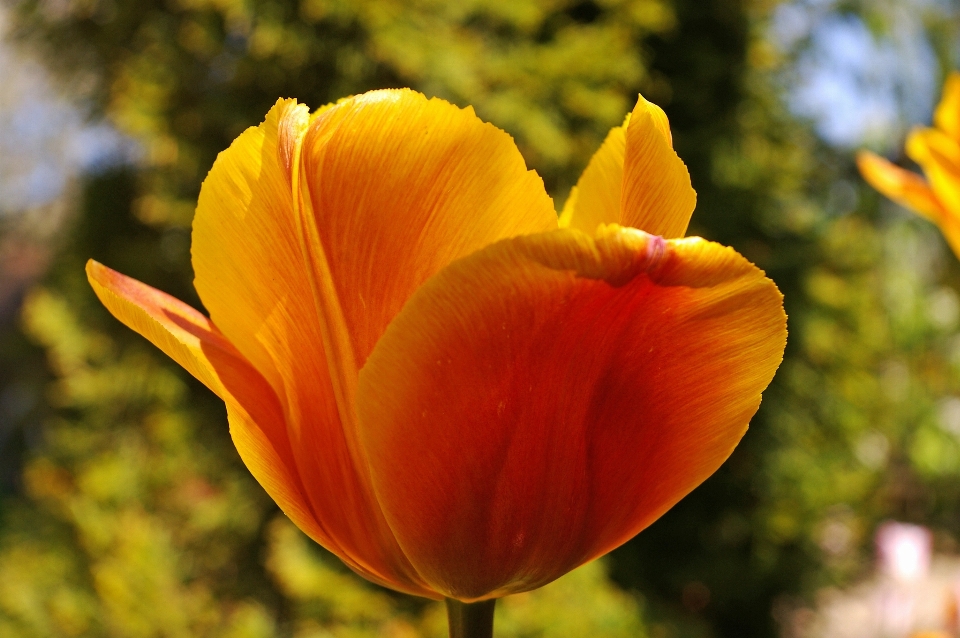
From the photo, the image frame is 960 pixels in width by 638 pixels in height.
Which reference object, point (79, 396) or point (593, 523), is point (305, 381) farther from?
point (79, 396)

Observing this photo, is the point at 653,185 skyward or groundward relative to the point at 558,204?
skyward

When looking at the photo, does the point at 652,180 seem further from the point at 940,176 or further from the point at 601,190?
the point at 940,176

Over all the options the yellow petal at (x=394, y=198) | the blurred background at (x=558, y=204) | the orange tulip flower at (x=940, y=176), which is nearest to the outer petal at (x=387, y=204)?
the yellow petal at (x=394, y=198)

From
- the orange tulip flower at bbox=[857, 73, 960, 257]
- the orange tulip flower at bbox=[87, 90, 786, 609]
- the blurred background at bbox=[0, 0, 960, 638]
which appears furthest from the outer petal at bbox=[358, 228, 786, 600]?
the blurred background at bbox=[0, 0, 960, 638]

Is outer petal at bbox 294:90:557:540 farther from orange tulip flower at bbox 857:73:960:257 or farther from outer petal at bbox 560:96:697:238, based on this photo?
orange tulip flower at bbox 857:73:960:257

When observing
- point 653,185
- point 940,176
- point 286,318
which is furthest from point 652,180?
point 940,176
